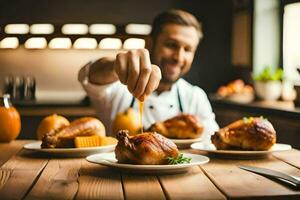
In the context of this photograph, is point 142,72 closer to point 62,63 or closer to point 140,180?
point 140,180

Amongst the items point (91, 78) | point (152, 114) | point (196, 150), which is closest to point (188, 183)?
point (196, 150)

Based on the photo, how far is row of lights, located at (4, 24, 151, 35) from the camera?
5.84 m

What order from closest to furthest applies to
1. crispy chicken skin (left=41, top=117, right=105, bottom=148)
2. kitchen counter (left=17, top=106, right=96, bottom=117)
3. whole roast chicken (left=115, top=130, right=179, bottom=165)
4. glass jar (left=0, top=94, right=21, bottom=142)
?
whole roast chicken (left=115, top=130, right=179, bottom=165)
crispy chicken skin (left=41, top=117, right=105, bottom=148)
glass jar (left=0, top=94, right=21, bottom=142)
kitchen counter (left=17, top=106, right=96, bottom=117)

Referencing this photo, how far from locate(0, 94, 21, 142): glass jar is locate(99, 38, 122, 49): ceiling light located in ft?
12.1

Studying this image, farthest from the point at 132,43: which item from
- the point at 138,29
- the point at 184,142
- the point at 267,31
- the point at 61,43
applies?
the point at 184,142

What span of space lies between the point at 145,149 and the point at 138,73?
1.08 feet

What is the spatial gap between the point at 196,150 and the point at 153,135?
530mm

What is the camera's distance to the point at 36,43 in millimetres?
5906

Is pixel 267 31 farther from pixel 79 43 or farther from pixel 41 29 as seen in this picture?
pixel 41 29

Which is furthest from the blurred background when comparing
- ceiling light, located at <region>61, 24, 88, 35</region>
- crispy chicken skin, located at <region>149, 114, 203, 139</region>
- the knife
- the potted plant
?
the knife

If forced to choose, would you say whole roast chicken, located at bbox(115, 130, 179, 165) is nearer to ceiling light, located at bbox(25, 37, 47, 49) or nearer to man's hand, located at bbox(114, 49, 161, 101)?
man's hand, located at bbox(114, 49, 161, 101)

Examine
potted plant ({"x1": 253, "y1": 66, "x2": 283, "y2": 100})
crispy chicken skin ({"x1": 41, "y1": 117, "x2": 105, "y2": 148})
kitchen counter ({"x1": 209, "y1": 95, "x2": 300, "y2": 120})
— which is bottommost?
kitchen counter ({"x1": 209, "y1": 95, "x2": 300, "y2": 120})

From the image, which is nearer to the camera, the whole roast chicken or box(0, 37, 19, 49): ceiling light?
the whole roast chicken

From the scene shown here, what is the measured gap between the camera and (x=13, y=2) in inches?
231
